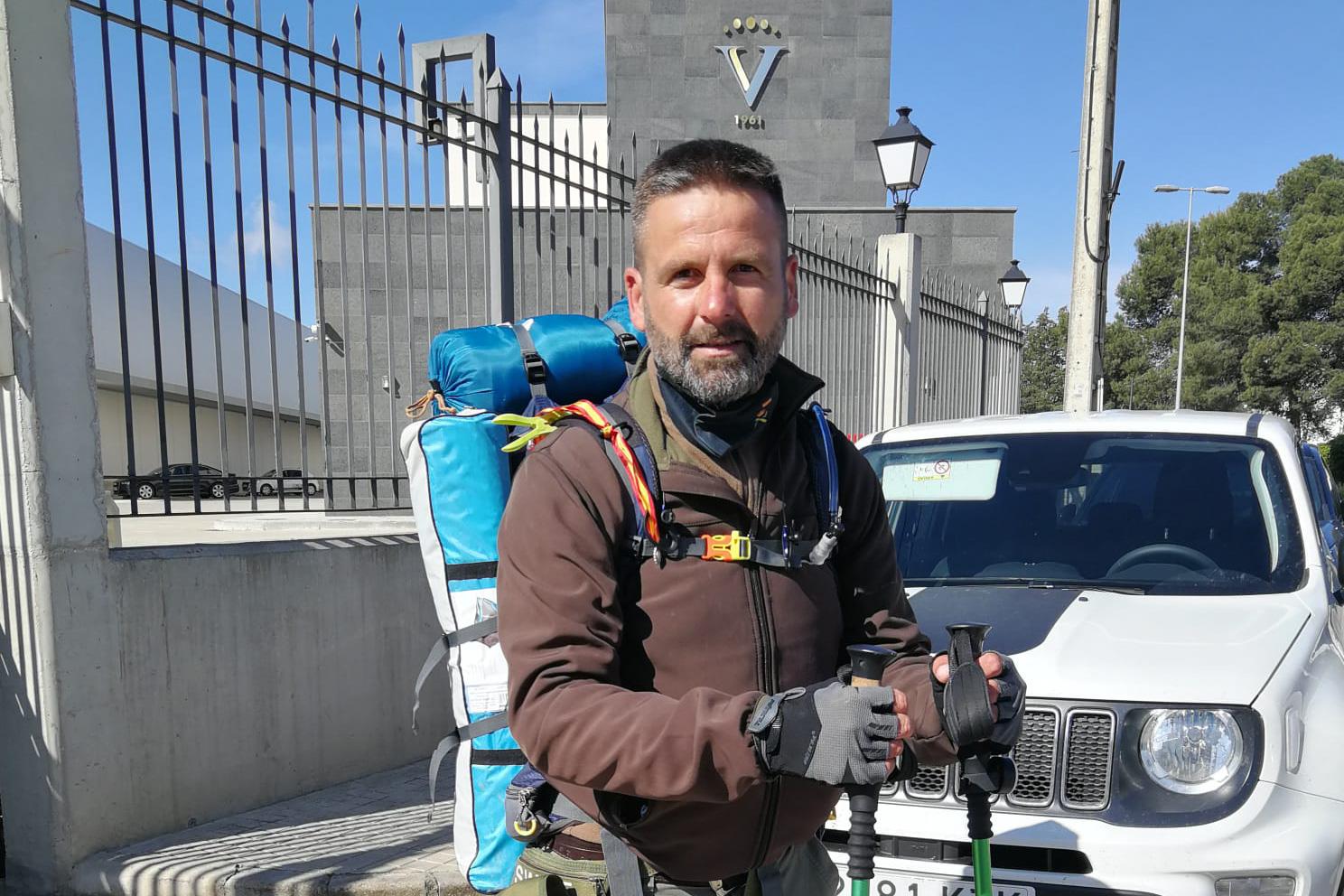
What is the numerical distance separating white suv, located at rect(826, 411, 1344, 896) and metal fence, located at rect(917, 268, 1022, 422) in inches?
281

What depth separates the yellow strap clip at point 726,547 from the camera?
1450 mm

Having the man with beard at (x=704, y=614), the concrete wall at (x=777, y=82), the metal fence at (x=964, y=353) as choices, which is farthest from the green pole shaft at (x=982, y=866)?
the concrete wall at (x=777, y=82)

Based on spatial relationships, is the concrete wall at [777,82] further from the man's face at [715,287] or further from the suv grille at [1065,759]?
the man's face at [715,287]

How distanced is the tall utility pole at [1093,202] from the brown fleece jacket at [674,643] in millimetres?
7224

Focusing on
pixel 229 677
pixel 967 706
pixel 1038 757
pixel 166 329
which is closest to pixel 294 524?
pixel 229 677

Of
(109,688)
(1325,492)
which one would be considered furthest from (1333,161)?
(109,688)

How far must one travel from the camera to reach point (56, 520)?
3.65 meters

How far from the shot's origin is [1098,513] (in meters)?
3.61

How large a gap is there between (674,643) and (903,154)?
292 inches

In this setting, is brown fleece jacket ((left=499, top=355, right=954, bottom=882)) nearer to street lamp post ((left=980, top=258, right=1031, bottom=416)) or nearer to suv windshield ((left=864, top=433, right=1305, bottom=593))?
suv windshield ((left=864, top=433, right=1305, bottom=593))

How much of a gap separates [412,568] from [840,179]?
14937 mm

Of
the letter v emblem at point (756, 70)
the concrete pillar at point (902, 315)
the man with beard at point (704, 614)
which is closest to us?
the man with beard at point (704, 614)

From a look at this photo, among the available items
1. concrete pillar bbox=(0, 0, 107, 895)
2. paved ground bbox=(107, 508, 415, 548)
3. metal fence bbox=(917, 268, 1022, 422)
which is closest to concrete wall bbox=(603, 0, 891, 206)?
metal fence bbox=(917, 268, 1022, 422)

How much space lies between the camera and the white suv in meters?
2.46
